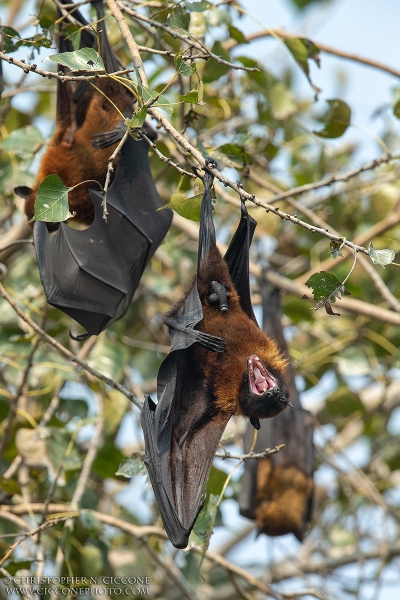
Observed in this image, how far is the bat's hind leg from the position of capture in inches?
150

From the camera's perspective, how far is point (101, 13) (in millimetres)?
4586

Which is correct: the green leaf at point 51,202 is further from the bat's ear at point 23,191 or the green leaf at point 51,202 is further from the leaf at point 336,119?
the leaf at point 336,119

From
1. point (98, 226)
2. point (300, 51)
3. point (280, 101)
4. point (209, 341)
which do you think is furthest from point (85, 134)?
point (280, 101)

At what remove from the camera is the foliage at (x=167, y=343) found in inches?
192

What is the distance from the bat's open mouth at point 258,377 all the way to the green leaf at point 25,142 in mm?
2132

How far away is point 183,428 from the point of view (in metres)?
4.04

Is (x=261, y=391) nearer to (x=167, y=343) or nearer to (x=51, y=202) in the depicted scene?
(x=51, y=202)

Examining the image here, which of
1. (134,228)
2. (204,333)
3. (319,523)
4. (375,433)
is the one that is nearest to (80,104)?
(134,228)

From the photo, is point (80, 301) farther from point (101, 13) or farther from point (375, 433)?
point (375, 433)

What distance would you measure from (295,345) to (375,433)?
126 cm

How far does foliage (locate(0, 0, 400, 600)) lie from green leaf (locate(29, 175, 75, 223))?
23.0 inches

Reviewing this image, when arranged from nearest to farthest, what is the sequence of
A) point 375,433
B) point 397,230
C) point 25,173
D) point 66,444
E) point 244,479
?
1. point 66,444
2. point 25,173
3. point 244,479
4. point 397,230
5. point 375,433

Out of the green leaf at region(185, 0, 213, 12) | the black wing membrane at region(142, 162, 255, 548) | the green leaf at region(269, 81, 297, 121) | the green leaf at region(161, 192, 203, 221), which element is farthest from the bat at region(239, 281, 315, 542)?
the green leaf at region(161, 192, 203, 221)

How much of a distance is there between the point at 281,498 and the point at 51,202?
4.57m
